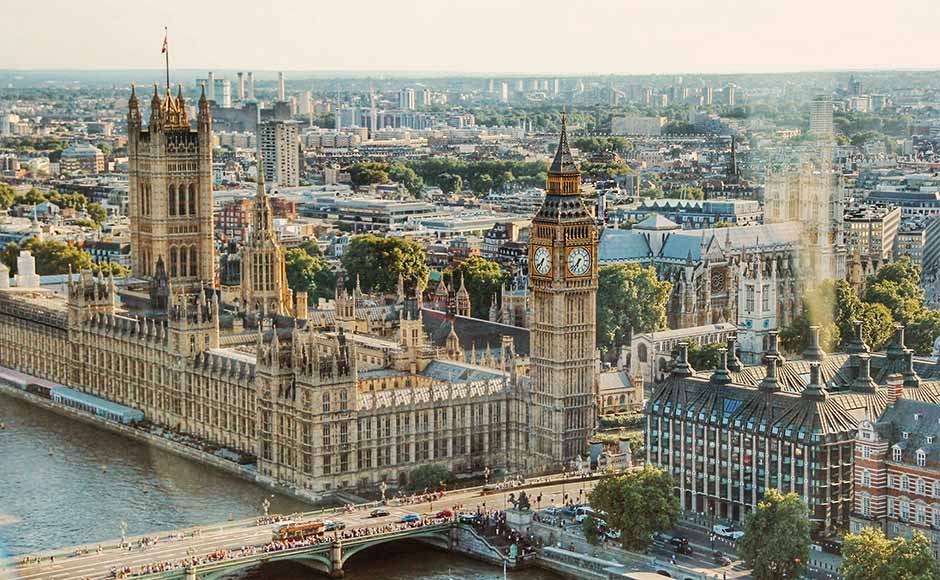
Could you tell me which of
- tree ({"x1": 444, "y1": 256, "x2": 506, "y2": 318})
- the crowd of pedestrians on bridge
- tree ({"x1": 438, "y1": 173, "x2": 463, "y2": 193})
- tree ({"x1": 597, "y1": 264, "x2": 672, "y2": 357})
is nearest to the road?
the crowd of pedestrians on bridge

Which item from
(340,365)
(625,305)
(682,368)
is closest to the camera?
(682,368)

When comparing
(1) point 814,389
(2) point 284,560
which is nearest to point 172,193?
(2) point 284,560

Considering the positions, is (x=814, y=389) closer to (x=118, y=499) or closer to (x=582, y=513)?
(x=582, y=513)

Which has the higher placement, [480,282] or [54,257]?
[480,282]

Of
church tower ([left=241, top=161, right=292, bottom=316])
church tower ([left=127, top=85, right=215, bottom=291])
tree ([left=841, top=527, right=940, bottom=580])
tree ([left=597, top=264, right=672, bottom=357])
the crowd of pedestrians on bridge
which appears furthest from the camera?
church tower ([left=127, top=85, right=215, bottom=291])

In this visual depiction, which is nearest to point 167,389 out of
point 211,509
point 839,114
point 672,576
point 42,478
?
point 42,478

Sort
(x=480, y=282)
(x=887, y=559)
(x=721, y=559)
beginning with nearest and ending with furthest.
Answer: (x=887, y=559) → (x=721, y=559) → (x=480, y=282)

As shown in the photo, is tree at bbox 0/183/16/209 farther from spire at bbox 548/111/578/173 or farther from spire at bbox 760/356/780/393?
spire at bbox 760/356/780/393

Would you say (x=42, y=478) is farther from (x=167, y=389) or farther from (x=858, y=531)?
(x=858, y=531)
